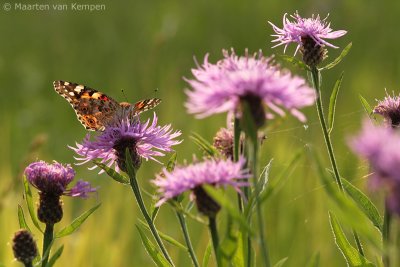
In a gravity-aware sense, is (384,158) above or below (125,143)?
below

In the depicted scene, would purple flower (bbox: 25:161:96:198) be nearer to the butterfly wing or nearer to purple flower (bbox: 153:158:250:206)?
the butterfly wing

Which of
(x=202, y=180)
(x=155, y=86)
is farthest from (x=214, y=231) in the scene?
(x=155, y=86)

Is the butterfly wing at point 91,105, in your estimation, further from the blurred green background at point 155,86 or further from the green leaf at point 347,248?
the green leaf at point 347,248

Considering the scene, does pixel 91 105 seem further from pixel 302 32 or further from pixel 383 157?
pixel 383 157

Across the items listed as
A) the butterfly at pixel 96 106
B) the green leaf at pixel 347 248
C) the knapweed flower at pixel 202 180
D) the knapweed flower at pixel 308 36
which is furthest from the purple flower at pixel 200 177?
the butterfly at pixel 96 106

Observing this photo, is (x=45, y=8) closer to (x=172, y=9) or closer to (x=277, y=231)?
(x=172, y=9)

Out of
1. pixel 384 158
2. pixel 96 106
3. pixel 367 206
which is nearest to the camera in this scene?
pixel 384 158
